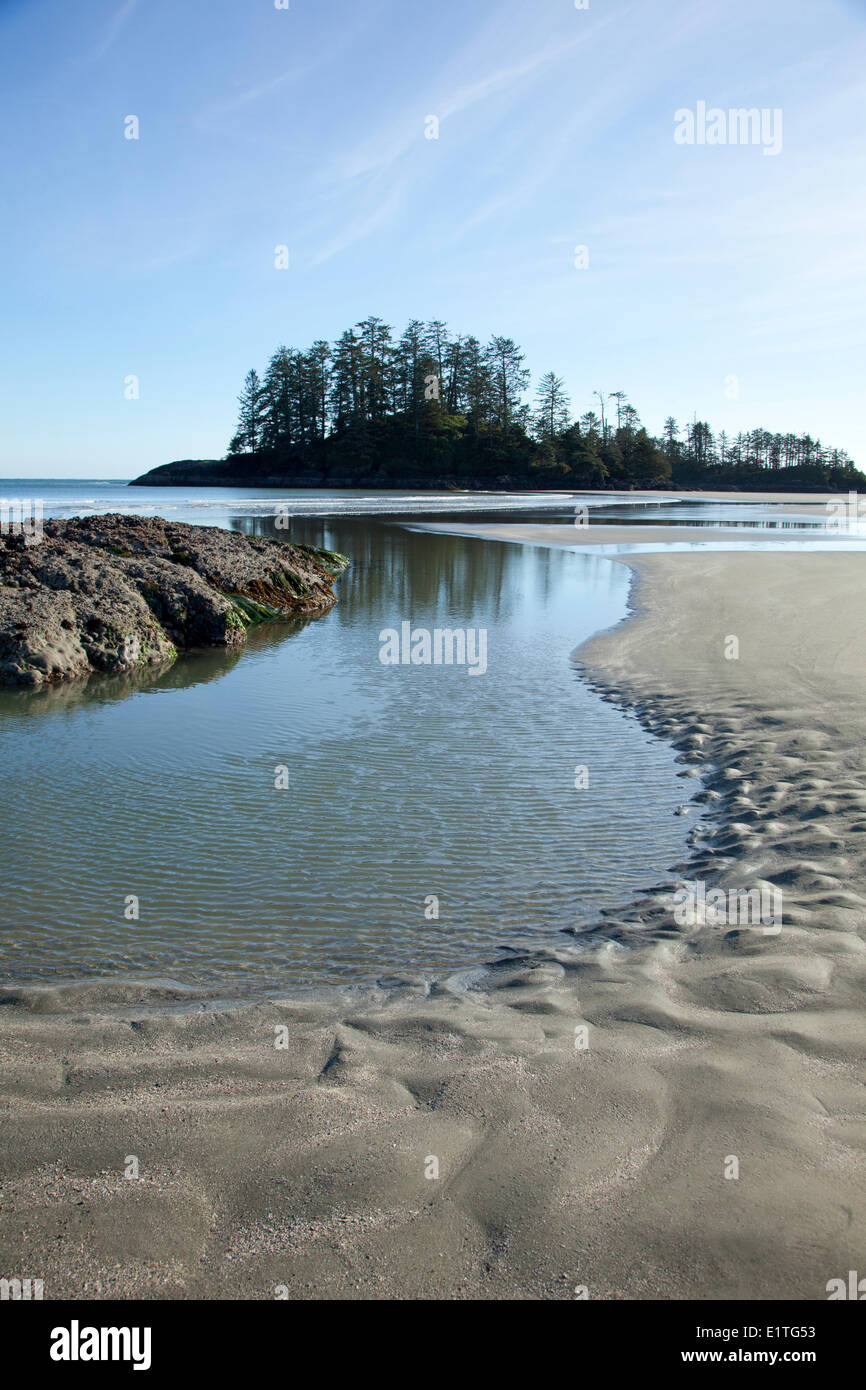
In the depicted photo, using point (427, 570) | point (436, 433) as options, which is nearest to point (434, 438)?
point (436, 433)

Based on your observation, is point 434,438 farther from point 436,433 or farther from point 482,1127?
point 482,1127

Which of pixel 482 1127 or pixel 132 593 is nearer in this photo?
pixel 482 1127

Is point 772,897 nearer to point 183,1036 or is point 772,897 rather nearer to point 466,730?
point 183,1036

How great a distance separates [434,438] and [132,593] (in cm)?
8450

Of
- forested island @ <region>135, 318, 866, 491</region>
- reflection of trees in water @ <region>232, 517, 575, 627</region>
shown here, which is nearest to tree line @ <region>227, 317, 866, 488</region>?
forested island @ <region>135, 318, 866, 491</region>

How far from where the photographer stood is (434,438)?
9094 cm

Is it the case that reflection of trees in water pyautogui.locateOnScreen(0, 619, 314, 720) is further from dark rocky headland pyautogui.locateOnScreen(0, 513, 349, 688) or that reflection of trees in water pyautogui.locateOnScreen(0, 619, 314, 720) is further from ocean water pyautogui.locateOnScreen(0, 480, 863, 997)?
dark rocky headland pyautogui.locateOnScreen(0, 513, 349, 688)

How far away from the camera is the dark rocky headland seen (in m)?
9.02

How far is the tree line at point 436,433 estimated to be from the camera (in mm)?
87875

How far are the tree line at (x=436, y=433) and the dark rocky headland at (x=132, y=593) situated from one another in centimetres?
6980

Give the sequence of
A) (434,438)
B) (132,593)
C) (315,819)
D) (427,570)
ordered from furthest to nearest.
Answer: (434,438) → (427,570) → (132,593) → (315,819)

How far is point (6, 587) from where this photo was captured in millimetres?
9867

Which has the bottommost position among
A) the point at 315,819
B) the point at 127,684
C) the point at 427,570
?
the point at 315,819

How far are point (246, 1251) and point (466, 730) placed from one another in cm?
510
